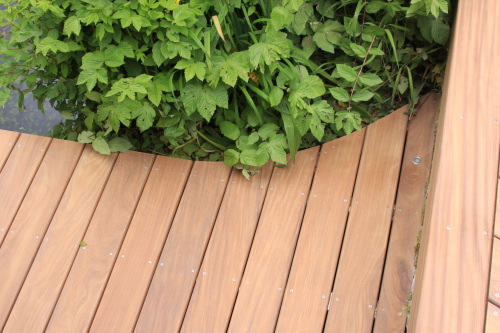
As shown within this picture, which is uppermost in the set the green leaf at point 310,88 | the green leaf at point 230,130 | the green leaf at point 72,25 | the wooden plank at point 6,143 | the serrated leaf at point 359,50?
the serrated leaf at point 359,50

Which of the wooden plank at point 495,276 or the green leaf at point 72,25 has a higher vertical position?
the green leaf at point 72,25

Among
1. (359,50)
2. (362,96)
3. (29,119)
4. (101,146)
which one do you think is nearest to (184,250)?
(101,146)

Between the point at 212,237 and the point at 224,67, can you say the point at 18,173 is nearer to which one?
the point at 212,237

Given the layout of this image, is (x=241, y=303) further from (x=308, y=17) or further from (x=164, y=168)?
(x=308, y=17)

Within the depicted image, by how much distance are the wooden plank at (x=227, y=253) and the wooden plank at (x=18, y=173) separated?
0.77 meters

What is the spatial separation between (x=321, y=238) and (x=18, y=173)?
122 centimetres

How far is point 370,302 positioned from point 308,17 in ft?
3.61

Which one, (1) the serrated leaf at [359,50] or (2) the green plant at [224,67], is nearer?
(2) the green plant at [224,67]

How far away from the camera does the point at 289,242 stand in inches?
82.2

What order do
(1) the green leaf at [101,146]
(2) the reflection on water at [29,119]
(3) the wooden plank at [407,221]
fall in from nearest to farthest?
(3) the wooden plank at [407,221], (1) the green leaf at [101,146], (2) the reflection on water at [29,119]

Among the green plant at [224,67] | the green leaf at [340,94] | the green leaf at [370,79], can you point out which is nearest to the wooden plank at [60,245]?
the green plant at [224,67]

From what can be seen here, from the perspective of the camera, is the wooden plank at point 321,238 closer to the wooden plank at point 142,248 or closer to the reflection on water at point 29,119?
the wooden plank at point 142,248

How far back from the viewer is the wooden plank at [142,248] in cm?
200

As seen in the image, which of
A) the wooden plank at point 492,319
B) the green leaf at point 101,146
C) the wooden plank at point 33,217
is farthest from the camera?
the green leaf at point 101,146
